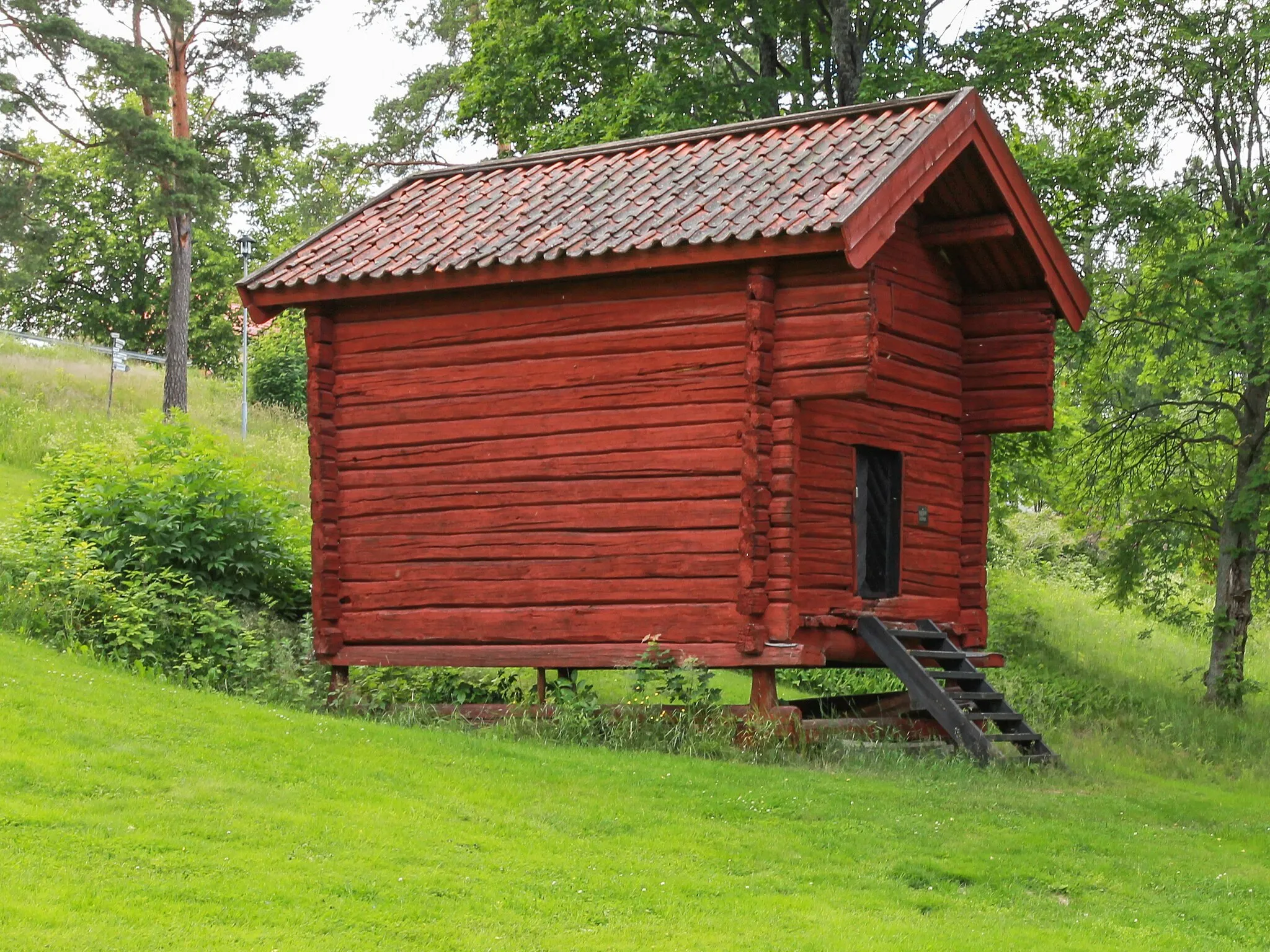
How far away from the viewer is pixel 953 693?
15359 mm

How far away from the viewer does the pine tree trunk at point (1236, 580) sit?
22.8 m

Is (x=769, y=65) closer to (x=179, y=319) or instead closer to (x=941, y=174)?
(x=941, y=174)

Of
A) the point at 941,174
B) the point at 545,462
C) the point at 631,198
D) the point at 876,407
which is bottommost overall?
the point at 545,462

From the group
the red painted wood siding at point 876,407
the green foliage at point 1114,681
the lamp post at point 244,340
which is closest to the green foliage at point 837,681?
the green foliage at point 1114,681

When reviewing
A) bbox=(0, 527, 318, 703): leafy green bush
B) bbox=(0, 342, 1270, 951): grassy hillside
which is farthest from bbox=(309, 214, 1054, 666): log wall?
bbox=(0, 342, 1270, 951): grassy hillside

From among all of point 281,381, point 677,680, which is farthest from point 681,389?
point 281,381

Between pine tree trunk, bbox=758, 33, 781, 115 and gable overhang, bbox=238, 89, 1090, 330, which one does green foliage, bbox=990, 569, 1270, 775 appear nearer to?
gable overhang, bbox=238, 89, 1090, 330

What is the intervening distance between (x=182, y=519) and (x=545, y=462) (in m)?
4.71

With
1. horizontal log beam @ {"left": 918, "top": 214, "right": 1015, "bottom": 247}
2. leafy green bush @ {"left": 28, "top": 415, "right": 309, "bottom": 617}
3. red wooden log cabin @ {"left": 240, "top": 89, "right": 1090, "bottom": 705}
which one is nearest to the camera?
red wooden log cabin @ {"left": 240, "top": 89, "right": 1090, "bottom": 705}

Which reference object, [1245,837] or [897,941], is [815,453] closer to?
[1245,837]

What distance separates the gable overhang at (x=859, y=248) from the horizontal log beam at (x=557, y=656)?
11.8 ft

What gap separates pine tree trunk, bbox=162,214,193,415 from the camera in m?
32.2

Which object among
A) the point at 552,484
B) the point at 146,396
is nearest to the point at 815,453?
the point at 552,484

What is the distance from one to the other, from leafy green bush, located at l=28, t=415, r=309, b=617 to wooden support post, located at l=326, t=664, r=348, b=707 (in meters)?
1.46
